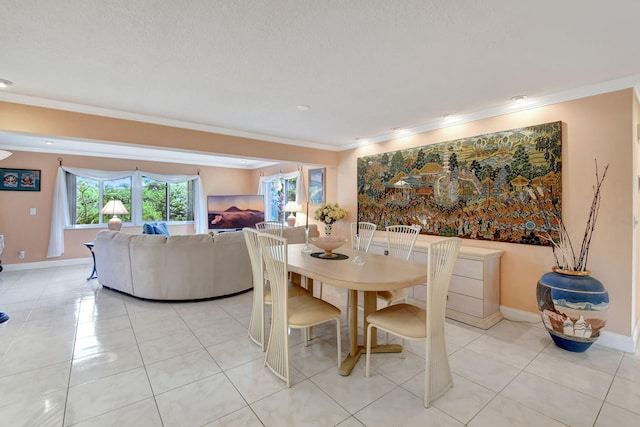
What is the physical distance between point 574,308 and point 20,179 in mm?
8550

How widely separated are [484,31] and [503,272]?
2576mm

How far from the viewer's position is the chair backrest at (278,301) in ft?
6.57

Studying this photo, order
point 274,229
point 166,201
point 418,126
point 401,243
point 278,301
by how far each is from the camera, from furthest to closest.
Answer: point 166,201 → point 274,229 → point 418,126 → point 401,243 → point 278,301

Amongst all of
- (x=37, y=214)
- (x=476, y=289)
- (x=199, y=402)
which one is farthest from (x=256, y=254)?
(x=37, y=214)

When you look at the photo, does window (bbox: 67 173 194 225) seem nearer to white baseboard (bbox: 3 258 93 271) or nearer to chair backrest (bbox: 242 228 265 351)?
white baseboard (bbox: 3 258 93 271)

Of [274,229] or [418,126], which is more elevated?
[418,126]

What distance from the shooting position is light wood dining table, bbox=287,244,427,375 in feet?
6.13

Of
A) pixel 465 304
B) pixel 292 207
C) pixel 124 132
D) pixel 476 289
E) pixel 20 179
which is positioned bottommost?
pixel 465 304

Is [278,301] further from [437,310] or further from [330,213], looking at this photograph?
[330,213]

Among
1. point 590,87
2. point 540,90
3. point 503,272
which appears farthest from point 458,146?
point 503,272

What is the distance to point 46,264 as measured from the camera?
219 inches

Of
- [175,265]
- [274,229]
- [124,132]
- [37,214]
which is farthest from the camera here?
[37,214]

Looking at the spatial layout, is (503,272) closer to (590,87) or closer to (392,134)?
(590,87)

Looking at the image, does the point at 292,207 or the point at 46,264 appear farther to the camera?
the point at 292,207
